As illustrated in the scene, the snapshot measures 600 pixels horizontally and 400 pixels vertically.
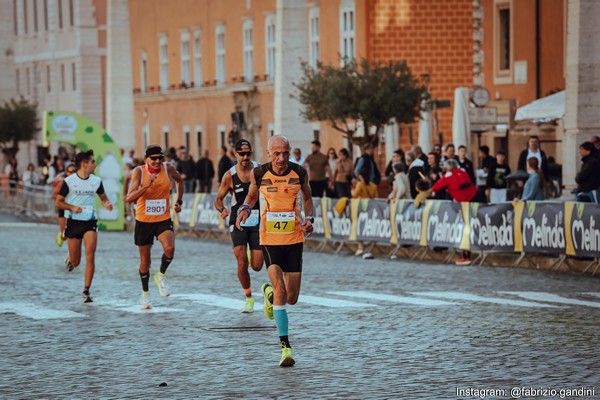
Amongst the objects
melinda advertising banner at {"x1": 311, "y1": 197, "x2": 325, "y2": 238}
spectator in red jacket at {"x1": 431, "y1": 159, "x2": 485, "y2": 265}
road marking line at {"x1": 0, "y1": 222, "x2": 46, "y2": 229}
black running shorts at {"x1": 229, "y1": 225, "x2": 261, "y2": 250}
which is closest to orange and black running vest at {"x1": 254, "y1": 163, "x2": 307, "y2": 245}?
black running shorts at {"x1": 229, "y1": 225, "x2": 261, "y2": 250}

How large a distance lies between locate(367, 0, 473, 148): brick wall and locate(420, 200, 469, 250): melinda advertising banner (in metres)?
22.0

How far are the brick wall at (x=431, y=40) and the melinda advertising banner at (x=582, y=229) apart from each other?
85.1ft

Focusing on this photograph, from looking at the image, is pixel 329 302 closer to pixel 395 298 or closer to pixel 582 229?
pixel 395 298

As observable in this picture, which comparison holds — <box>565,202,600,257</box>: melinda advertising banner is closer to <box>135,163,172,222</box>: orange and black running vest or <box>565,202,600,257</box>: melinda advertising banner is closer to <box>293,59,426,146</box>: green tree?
<box>135,163,172,222</box>: orange and black running vest

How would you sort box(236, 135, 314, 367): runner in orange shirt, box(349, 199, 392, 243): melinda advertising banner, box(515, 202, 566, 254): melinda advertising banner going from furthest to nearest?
box(349, 199, 392, 243): melinda advertising banner, box(515, 202, 566, 254): melinda advertising banner, box(236, 135, 314, 367): runner in orange shirt

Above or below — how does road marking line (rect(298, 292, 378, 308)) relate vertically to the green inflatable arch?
below

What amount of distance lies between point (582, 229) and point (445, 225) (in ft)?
13.3

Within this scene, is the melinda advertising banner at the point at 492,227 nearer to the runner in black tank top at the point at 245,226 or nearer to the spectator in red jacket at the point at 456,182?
the spectator in red jacket at the point at 456,182

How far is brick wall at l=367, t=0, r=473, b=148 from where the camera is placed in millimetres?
50281

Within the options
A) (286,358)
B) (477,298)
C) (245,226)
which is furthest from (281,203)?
(477,298)

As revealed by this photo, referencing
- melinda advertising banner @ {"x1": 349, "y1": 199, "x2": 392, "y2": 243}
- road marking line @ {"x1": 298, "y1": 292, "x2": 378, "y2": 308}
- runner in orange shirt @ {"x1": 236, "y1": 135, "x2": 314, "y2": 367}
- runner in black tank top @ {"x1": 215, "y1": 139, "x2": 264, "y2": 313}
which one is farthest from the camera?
melinda advertising banner @ {"x1": 349, "y1": 199, "x2": 392, "y2": 243}

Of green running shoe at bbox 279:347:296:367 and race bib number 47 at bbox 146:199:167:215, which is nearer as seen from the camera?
green running shoe at bbox 279:347:296:367

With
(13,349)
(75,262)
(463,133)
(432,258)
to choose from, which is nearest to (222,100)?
Result: (463,133)

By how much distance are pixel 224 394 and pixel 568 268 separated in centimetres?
1309
